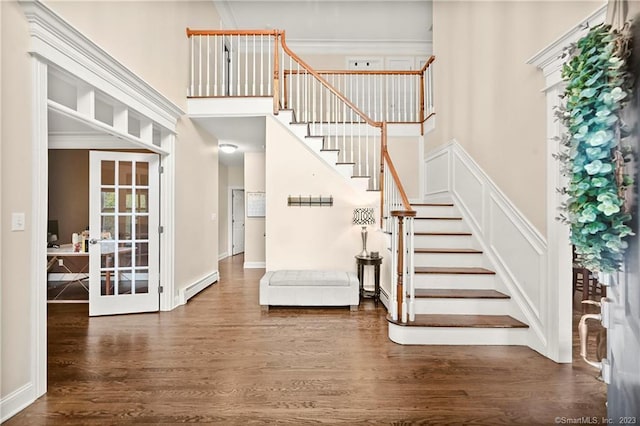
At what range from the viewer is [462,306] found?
3324 millimetres

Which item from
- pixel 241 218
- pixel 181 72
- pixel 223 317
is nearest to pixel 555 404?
pixel 223 317

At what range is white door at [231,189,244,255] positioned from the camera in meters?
9.55

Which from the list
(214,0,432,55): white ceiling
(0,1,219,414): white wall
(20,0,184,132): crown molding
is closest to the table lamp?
(0,1,219,414): white wall

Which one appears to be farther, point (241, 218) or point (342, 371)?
point (241, 218)

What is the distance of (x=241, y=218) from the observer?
9.91 m

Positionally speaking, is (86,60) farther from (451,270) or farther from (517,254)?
(517,254)

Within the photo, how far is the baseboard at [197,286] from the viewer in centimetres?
447

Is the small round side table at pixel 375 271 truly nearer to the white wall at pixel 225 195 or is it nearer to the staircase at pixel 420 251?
the staircase at pixel 420 251

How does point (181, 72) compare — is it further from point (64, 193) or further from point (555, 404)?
point (555, 404)

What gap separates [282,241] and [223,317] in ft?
4.91

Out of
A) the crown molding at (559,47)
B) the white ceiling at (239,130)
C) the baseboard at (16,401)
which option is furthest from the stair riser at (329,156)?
A: the baseboard at (16,401)

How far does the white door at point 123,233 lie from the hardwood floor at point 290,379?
47cm

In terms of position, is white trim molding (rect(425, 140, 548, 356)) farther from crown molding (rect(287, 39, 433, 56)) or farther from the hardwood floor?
crown molding (rect(287, 39, 433, 56))

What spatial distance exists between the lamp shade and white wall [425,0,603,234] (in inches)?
61.4
